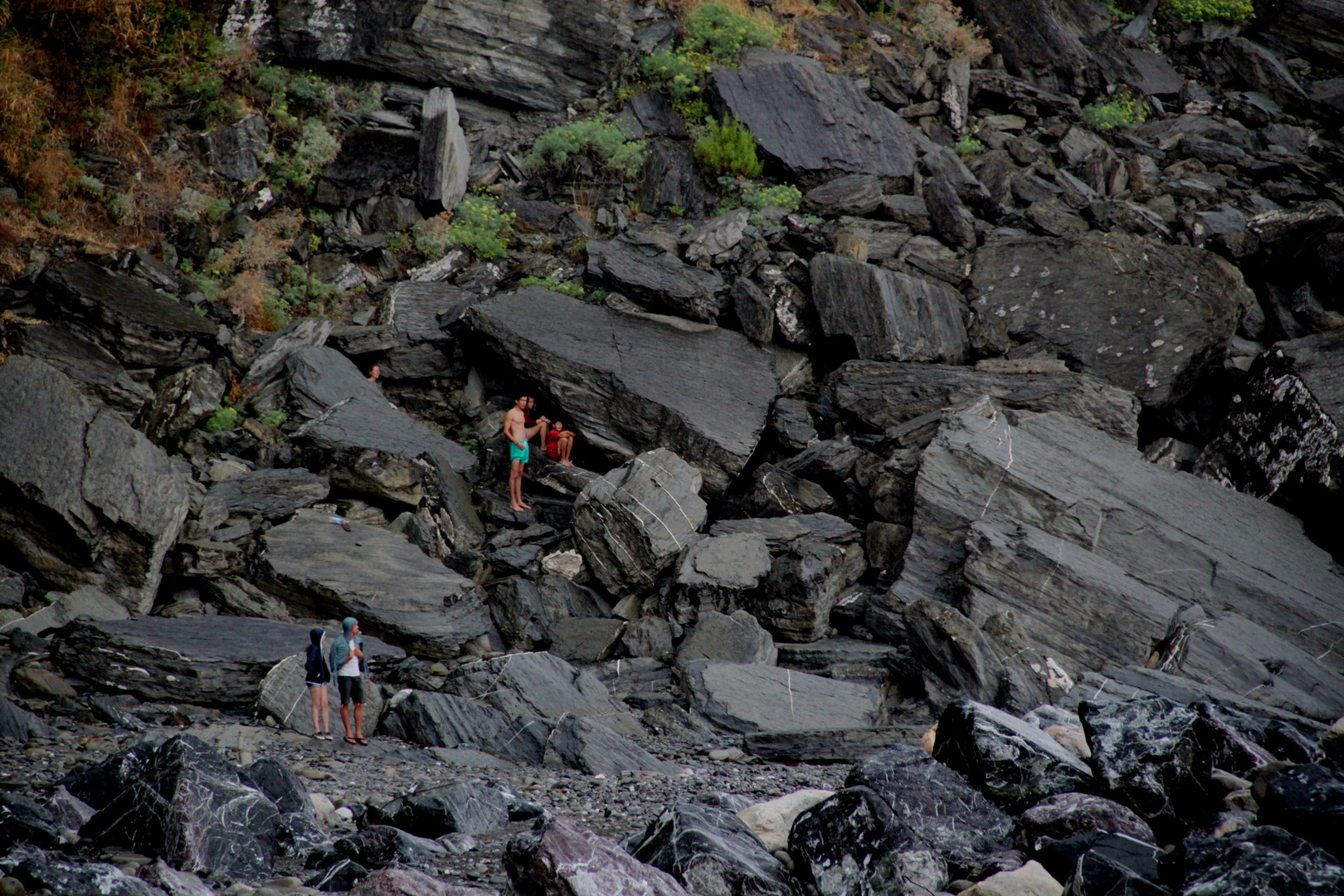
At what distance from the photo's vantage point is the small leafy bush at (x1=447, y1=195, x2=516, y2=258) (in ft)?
60.7

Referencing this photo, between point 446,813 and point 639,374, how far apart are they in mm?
10021

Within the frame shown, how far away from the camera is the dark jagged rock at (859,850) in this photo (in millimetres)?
5270

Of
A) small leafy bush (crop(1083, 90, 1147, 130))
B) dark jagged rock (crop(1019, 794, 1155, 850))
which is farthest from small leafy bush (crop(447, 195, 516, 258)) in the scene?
small leafy bush (crop(1083, 90, 1147, 130))

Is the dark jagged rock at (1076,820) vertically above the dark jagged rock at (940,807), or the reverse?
the dark jagged rock at (1076,820)

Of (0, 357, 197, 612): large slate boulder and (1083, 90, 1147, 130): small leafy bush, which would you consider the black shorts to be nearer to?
(0, 357, 197, 612): large slate boulder

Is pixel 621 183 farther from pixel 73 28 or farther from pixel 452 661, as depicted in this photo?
pixel 452 661

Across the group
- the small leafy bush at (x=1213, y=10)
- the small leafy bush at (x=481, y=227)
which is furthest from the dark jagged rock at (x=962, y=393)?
the small leafy bush at (x=1213, y=10)

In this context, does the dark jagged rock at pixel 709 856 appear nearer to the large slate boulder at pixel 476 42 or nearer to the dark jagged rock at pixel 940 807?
the dark jagged rock at pixel 940 807

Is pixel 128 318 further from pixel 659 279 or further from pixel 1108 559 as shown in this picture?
pixel 1108 559

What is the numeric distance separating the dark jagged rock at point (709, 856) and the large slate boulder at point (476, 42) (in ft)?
64.8

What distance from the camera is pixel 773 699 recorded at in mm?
10688

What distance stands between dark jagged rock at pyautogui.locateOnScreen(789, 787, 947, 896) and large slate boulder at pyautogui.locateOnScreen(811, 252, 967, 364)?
11.5 m

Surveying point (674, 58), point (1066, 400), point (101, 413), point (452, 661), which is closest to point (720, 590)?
point (452, 661)

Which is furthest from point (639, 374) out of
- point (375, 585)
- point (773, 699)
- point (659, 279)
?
point (773, 699)
